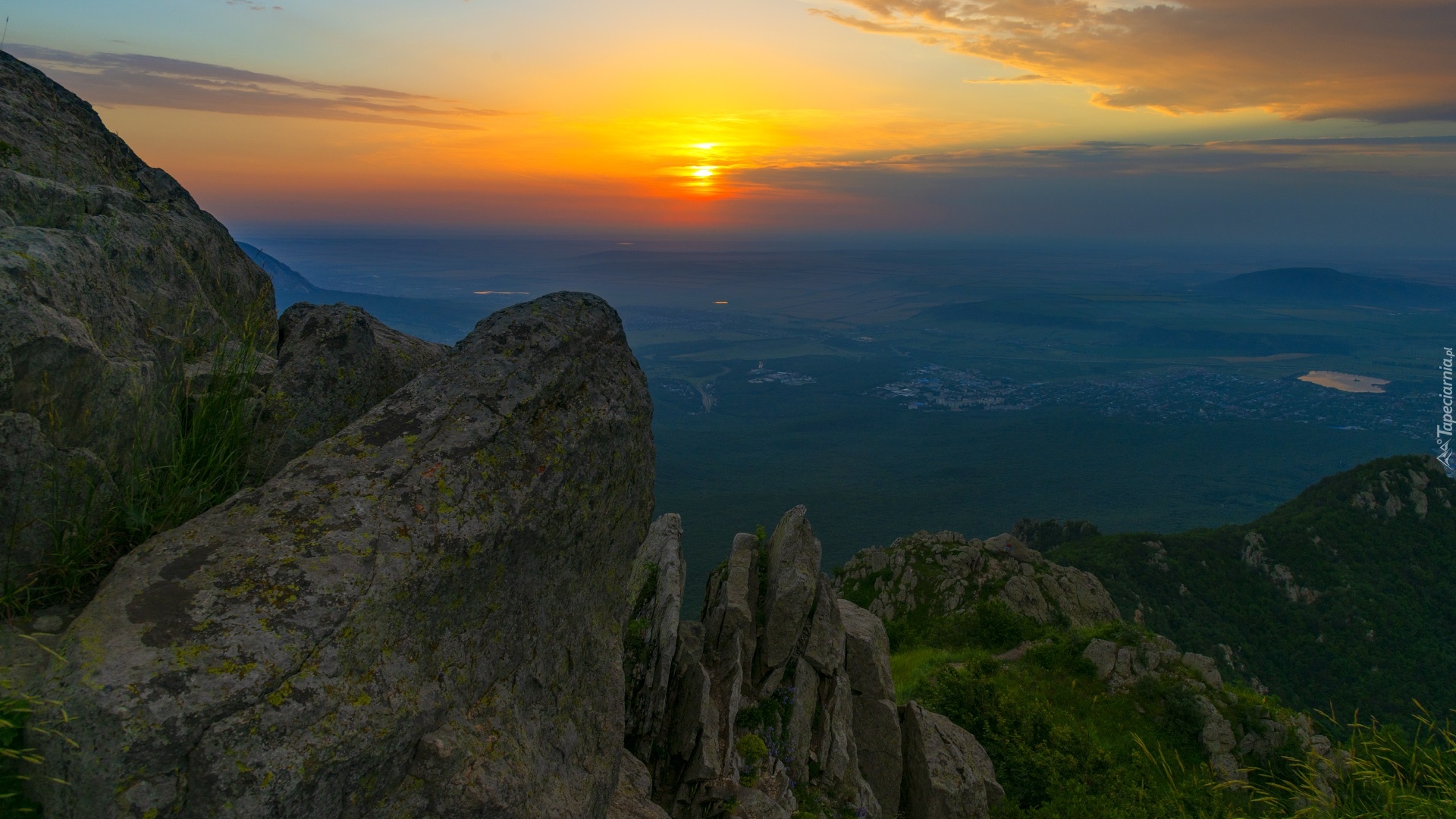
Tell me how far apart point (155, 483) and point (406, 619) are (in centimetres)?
265

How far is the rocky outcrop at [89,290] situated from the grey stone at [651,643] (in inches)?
256

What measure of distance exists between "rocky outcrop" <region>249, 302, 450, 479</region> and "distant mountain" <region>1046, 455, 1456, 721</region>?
60.3 meters

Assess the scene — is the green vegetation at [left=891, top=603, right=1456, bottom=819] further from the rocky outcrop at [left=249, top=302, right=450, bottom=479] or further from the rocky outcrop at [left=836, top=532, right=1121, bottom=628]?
the rocky outcrop at [left=249, top=302, right=450, bottom=479]

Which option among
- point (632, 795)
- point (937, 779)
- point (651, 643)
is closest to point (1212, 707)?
point (937, 779)

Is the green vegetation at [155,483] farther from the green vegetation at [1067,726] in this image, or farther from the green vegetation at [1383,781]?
the green vegetation at [1067,726]

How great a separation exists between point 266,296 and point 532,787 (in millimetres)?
8793

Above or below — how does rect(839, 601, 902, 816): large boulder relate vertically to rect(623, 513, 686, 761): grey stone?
below

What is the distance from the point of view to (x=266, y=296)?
36.9 ft

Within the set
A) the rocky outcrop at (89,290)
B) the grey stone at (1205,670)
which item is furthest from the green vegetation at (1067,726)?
the rocky outcrop at (89,290)

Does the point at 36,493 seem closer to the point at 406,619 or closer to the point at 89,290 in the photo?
the point at 89,290

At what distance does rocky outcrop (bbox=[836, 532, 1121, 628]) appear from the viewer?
126 ft

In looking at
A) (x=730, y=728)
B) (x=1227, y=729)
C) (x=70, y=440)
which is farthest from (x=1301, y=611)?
(x=70, y=440)

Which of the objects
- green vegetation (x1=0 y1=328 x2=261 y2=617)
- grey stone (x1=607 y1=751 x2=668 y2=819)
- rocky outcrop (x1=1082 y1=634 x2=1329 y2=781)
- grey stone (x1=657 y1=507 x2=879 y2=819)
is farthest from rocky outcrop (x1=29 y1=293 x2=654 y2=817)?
rocky outcrop (x1=1082 y1=634 x2=1329 y2=781)

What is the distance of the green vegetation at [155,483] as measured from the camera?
574cm
